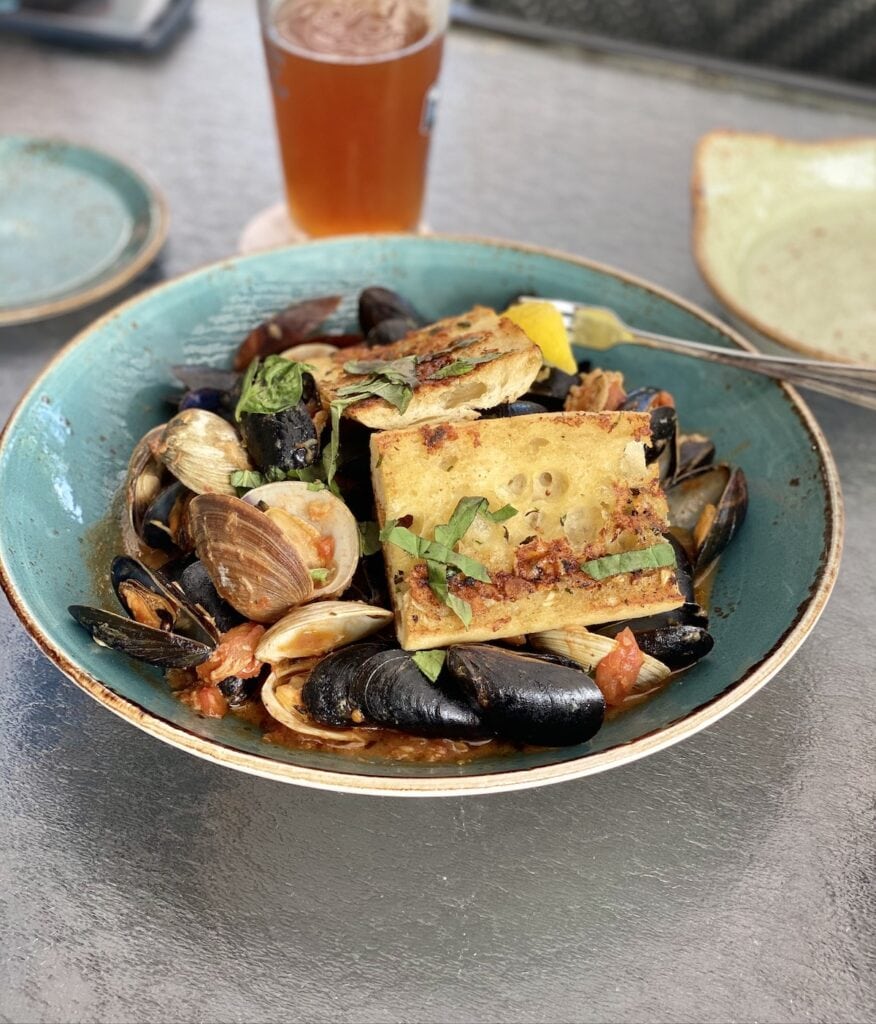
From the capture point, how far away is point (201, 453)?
203cm

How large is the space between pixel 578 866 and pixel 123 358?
157 cm

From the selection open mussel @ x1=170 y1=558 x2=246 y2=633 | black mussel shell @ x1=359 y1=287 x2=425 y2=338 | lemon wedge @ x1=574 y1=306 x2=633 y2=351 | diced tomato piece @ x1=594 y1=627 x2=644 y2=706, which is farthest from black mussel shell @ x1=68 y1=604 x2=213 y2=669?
lemon wedge @ x1=574 y1=306 x2=633 y2=351

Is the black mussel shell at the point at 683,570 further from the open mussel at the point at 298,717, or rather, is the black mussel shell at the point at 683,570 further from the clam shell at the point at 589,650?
the open mussel at the point at 298,717

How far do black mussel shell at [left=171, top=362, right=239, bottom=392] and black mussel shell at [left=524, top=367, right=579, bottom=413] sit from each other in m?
0.72

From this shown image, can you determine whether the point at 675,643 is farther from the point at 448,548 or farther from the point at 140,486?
the point at 140,486

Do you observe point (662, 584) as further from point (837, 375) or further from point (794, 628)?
point (837, 375)

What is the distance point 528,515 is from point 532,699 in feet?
1.30

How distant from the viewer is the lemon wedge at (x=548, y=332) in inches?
88.0

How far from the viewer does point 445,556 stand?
178 centimetres

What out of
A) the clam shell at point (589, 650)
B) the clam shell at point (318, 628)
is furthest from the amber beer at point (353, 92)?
the clam shell at point (589, 650)

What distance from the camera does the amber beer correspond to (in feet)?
8.84

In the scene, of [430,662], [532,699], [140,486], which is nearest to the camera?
[532,699]

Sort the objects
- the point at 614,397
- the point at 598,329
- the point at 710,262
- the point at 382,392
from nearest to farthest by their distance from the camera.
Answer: the point at 382,392, the point at 614,397, the point at 598,329, the point at 710,262

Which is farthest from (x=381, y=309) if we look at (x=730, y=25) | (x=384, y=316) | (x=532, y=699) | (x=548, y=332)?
(x=730, y=25)
